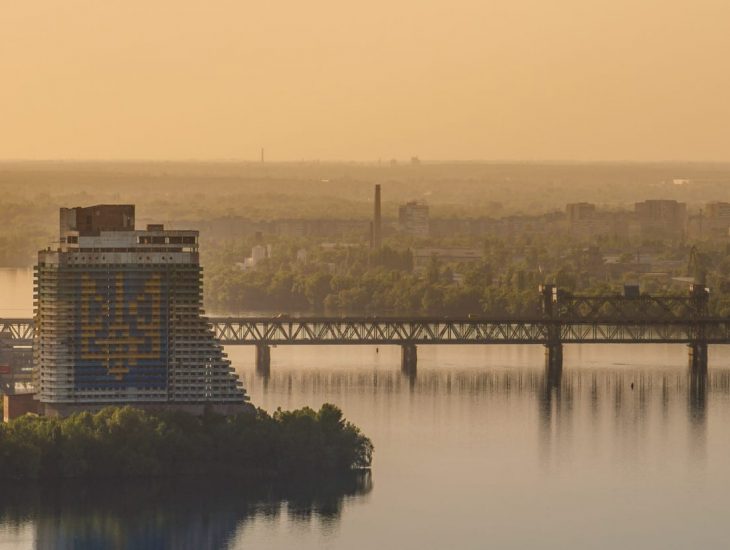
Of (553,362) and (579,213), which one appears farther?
(579,213)

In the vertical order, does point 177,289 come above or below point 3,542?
above

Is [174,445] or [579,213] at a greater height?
[579,213]

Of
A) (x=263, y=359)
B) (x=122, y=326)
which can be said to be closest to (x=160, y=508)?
(x=122, y=326)

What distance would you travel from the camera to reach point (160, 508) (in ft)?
185

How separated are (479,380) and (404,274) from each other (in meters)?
45.5

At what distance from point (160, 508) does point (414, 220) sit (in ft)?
380

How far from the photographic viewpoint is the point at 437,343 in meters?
82.0

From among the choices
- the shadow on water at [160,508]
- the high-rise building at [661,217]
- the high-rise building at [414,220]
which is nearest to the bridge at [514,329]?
the shadow on water at [160,508]

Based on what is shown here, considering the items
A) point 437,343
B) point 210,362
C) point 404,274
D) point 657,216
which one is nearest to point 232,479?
point 210,362

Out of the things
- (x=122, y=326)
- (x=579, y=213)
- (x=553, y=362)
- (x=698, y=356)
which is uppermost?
(x=579, y=213)

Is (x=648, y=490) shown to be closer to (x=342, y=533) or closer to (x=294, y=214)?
(x=342, y=533)

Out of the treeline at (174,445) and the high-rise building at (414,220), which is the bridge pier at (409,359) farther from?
the high-rise building at (414,220)

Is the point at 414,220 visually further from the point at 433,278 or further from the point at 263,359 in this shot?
the point at 263,359

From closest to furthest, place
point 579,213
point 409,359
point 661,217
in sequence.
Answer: point 409,359 → point 579,213 → point 661,217
